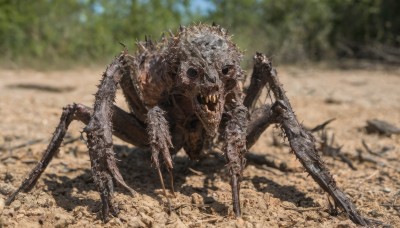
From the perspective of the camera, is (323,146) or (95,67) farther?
(95,67)

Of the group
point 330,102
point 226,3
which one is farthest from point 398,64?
point 226,3

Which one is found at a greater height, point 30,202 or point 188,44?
point 188,44

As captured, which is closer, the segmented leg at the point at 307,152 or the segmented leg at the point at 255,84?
the segmented leg at the point at 307,152

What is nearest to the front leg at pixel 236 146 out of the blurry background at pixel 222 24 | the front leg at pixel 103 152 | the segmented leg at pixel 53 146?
the front leg at pixel 103 152

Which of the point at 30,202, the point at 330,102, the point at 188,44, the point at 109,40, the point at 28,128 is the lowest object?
the point at 30,202

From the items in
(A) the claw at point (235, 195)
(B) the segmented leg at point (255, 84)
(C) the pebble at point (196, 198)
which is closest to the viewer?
(A) the claw at point (235, 195)

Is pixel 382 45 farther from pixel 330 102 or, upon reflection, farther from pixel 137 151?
Answer: pixel 137 151

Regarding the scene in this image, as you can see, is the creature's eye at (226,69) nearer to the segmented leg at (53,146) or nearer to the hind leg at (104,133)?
the hind leg at (104,133)
